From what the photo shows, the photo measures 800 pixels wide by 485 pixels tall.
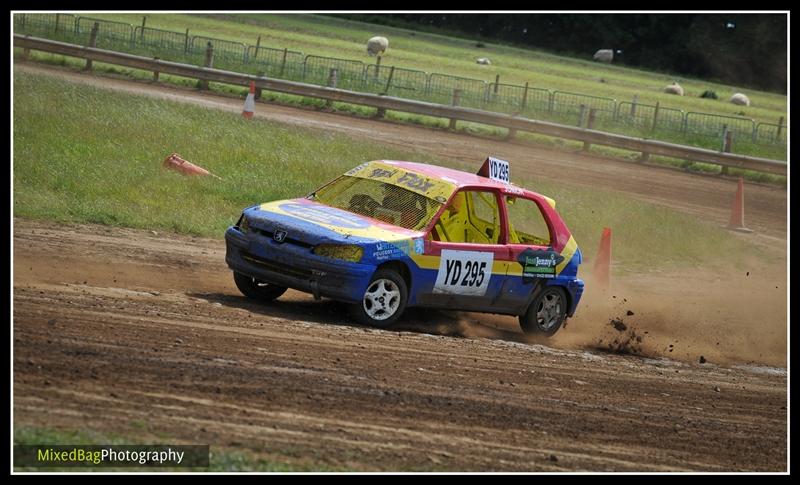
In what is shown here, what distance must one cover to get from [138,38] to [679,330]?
29.4 metres

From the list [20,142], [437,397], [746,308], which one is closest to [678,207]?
[746,308]

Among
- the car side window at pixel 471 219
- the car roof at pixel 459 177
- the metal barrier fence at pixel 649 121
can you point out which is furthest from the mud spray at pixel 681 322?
the metal barrier fence at pixel 649 121

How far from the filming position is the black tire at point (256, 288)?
1173cm

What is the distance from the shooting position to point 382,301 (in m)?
11.1

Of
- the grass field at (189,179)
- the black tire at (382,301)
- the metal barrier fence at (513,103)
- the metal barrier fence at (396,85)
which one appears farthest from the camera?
the metal barrier fence at (396,85)

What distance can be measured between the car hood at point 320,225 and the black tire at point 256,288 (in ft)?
2.33

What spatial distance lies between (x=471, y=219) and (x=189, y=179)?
6922mm

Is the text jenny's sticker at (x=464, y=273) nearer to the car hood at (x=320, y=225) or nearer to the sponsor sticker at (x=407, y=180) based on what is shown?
the car hood at (x=320, y=225)

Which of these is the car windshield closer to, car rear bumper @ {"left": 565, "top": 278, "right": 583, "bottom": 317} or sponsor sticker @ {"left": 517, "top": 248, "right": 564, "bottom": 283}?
sponsor sticker @ {"left": 517, "top": 248, "right": 564, "bottom": 283}

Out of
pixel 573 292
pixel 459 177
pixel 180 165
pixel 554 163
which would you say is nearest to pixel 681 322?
pixel 573 292

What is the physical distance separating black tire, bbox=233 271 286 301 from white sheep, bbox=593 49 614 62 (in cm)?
5961

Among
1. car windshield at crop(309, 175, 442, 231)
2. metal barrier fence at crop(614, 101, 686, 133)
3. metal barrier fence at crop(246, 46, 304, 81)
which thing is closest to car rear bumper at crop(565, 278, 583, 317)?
car windshield at crop(309, 175, 442, 231)

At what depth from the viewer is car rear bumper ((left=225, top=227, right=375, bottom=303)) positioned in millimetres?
10656

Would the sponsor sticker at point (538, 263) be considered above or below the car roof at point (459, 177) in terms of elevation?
below
